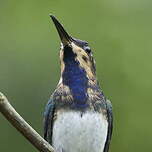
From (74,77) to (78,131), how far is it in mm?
792

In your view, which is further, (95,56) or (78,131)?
(95,56)

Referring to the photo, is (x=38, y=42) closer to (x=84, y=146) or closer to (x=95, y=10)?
(x=95, y=10)

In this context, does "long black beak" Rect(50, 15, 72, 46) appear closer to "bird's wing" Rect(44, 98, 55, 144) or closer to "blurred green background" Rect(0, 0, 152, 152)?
"bird's wing" Rect(44, 98, 55, 144)

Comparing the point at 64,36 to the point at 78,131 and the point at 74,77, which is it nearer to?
the point at 74,77

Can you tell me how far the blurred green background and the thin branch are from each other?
5034 millimetres

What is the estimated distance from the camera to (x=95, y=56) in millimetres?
12477

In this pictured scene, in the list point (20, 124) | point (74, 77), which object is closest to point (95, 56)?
point (74, 77)

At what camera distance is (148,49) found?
13.0 meters

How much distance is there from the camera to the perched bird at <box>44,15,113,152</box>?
803 cm

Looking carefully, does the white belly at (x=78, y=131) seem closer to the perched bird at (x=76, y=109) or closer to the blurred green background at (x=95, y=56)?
the perched bird at (x=76, y=109)

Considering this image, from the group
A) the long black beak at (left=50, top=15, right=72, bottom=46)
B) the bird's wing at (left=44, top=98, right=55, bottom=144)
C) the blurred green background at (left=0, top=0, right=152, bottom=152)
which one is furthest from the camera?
the blurred green background at (left=0, top=0, right=152, bottom=152)

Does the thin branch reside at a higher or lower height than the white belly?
higher

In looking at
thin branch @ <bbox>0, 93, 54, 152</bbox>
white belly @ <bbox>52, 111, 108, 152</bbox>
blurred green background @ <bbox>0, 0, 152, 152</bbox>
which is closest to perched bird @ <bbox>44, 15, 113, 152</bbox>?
white belly @ <bbox>52, 111, 108, 152</bbox>

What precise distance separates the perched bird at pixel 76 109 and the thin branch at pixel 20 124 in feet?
5.81
